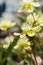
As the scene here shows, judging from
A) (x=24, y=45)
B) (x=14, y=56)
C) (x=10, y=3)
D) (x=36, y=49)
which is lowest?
(x=10, y=3)

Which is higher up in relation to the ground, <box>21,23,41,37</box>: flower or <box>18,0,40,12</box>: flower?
<box>18,0,40,12</box>: flower

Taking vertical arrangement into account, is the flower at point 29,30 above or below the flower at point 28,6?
below

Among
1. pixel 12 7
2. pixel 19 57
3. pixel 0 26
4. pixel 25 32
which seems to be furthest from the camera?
pixel 12 7

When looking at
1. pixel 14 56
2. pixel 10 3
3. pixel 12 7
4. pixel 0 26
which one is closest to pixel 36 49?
pixel 0 26

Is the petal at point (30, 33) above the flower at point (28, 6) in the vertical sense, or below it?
below

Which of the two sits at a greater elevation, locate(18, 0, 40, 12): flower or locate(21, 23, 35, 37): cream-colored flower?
locate(18, 0, 40, 12): flower

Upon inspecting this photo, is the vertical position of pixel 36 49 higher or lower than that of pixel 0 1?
higher

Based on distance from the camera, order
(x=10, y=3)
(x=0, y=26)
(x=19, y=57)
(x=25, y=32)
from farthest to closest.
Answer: (x=10, y=3)
(x=19, y=57)
(x=0, y=26)
(x=25, y=32)

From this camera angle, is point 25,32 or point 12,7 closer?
point 25,32

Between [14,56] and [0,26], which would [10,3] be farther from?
[0,26]

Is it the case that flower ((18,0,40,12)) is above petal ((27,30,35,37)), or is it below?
above
